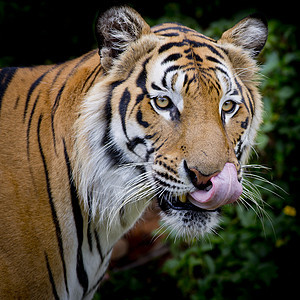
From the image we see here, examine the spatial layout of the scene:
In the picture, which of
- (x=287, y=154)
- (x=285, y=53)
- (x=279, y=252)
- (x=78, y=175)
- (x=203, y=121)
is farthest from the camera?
(x=285, y=53)

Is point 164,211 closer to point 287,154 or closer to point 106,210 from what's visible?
point 106,210

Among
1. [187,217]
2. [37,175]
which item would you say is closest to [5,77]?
[37,175]

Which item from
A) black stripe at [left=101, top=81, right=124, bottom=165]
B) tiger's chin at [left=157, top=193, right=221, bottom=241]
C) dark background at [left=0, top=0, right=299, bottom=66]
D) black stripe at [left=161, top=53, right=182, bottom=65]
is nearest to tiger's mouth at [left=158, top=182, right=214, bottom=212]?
tiger's chin at [left=157, top=193, right=221, bottom=241]

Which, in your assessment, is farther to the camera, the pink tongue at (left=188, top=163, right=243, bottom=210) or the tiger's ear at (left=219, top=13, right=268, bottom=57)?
the tiger's ear at (left=219, top=13, right=268, bottom=57)

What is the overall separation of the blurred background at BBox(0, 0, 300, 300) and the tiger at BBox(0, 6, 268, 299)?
1.10 m

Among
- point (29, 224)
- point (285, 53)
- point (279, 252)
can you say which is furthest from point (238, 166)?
point (285, 53)

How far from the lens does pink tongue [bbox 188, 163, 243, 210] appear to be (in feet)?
5.71

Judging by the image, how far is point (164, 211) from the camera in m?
2.04

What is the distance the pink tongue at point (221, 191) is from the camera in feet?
5.71

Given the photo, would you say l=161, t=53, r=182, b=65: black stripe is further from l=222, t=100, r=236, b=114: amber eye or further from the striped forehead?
l=222, t=100, r=236, b=114: amber eye

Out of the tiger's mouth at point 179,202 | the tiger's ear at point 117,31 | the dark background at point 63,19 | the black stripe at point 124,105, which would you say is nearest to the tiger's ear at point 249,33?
the tiger's ear at point 117,31

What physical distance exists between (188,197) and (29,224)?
2.50 ft

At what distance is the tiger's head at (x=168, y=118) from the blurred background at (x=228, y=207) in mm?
1046

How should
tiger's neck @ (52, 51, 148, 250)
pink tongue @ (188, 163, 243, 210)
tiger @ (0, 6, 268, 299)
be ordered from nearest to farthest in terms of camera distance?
pink tongue @ (188, 163, 243, 210) → tiger @ (0, 6, 268, 299) → tiger's neck @ (52, 51, 148, 250)
